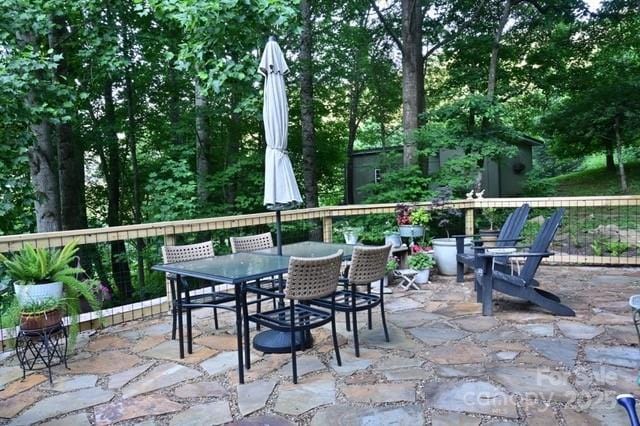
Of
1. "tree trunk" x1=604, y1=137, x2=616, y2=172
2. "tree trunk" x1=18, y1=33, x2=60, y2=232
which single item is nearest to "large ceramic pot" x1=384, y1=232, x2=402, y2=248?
"tree trunk" x1=18, y1=33, x2=60, y2=232

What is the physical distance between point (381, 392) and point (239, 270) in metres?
1.26

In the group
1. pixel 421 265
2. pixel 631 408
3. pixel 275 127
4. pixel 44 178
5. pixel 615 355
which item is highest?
pixel 275 127

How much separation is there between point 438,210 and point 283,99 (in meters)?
3.55

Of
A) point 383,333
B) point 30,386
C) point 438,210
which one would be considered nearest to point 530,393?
point 383,333

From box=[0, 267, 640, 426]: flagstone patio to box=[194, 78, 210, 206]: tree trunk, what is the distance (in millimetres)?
4256

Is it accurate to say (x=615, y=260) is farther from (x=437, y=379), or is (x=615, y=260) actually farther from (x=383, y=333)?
(x=437, y=379)

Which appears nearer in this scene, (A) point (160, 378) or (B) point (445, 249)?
(A) point (160, 378)

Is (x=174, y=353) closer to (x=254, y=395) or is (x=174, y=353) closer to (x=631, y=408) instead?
(x=254, y=395)

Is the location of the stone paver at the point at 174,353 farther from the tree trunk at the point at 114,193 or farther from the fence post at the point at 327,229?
the tree trunk at the point at 114,193

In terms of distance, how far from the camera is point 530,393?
264cm

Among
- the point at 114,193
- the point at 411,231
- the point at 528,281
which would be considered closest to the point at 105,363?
the point at 528,281

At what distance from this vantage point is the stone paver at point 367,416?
7.79ft

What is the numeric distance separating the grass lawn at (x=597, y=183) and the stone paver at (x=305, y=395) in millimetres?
12648

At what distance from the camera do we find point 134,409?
103 inches
